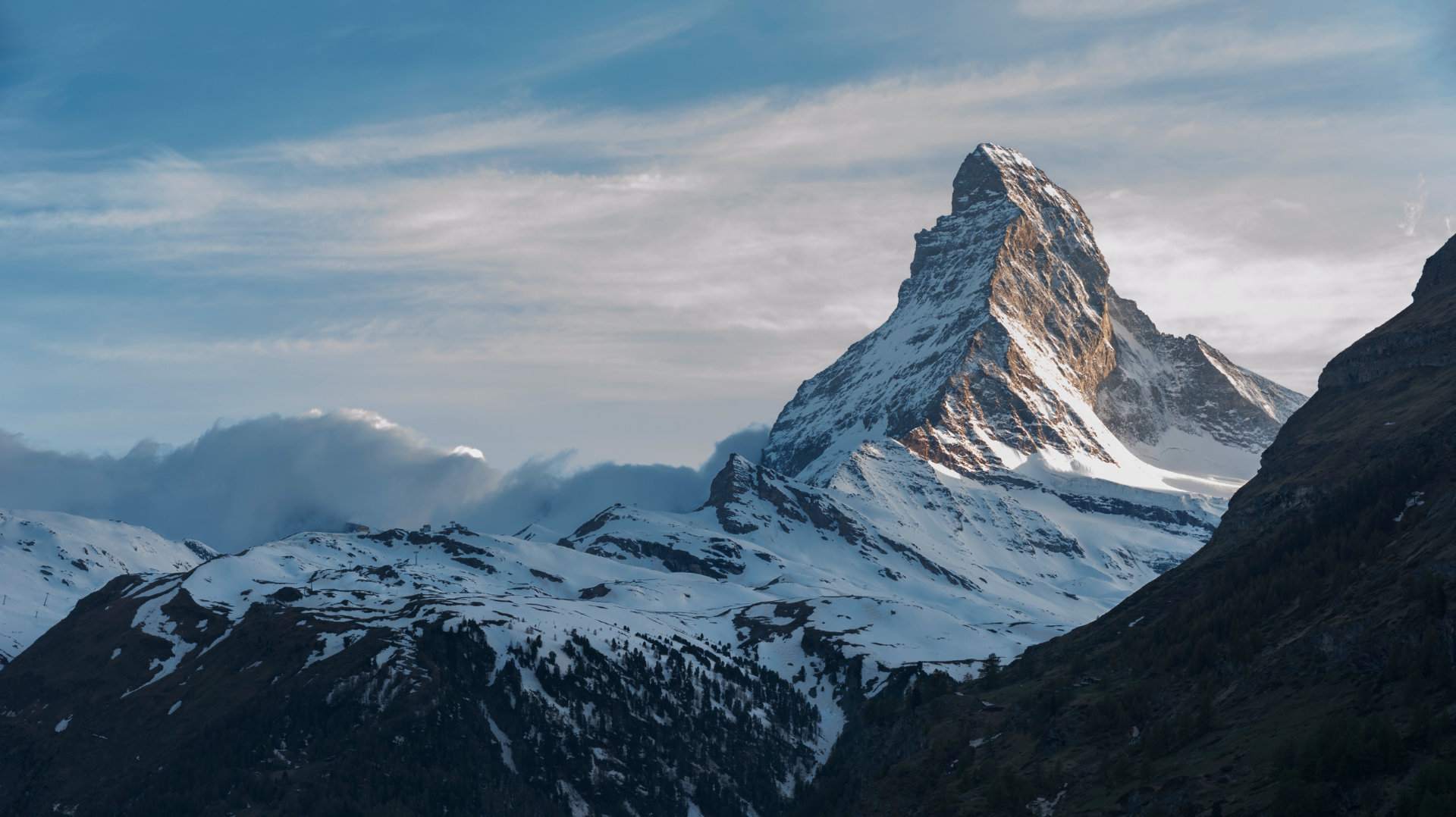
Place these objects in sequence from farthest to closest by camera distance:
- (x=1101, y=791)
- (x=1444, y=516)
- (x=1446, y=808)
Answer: (x=1444, y=516) → (x=1101, y=791) → (x=1446, y=808)

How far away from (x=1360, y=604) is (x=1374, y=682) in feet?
87.8

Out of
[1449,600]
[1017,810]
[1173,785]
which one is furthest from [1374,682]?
[1017,810]

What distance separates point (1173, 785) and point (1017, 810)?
33275 millimetres

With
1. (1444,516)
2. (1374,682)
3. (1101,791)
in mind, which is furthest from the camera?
(1444,516)

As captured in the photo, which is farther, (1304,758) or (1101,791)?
(1101,791)

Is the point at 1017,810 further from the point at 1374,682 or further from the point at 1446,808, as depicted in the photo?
the point at 1446,808

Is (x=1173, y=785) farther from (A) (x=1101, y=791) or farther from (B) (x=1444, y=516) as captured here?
(B) (x=1444, y=516)

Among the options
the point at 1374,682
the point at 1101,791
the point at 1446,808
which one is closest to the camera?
the point at 1446,808

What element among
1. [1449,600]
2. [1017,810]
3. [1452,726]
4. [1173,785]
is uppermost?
[1449,600]

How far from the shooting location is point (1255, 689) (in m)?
192

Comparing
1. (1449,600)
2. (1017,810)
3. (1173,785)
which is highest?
(1449,600)

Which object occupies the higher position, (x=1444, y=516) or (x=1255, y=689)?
(x=1444, y=516)

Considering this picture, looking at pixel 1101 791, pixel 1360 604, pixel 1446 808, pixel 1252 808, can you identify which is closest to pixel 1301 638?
pixel 1360 604

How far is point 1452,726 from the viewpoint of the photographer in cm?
14612
